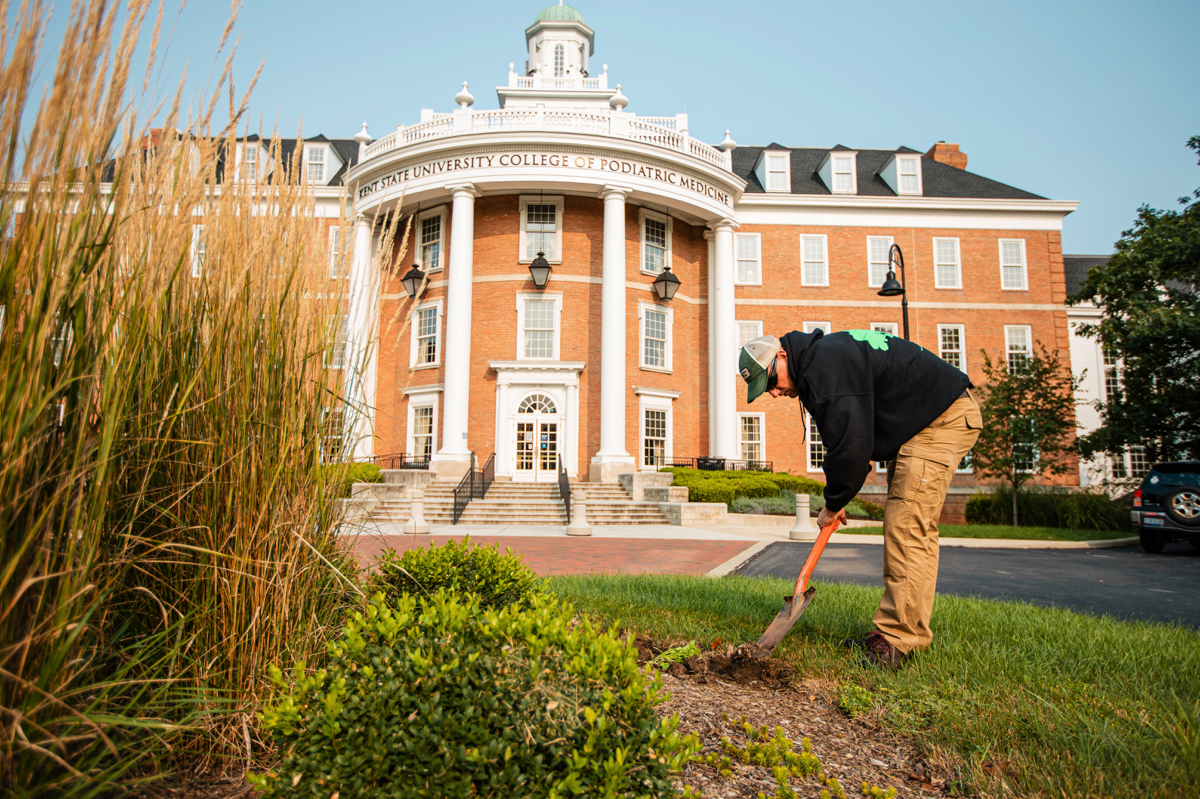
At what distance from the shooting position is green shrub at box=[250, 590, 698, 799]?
160cm

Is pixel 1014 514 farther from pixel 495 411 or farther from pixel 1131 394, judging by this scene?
pixel 495 411

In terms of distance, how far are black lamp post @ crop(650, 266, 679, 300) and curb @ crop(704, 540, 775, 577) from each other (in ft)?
41.3

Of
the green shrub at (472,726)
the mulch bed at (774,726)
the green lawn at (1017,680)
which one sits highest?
the green shrub at (472,726)

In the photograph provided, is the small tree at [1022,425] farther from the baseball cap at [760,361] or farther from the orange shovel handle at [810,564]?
the baseball cap at [760,361]

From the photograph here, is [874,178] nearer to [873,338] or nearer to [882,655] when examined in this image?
[873,338]

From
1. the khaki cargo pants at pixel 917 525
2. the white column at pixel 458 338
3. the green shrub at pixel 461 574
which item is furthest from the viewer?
the white column at pixel 458 338

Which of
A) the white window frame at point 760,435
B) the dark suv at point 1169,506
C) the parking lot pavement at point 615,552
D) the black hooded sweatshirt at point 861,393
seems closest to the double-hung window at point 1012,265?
the white window frame at point 760,435

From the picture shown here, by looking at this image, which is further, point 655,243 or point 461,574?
point 655,243

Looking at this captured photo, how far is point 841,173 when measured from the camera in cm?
2984

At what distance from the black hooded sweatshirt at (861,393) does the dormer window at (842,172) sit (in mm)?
28804

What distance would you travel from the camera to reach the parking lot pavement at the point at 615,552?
27.0ft

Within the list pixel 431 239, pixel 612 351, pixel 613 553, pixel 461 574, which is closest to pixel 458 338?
pixel 612 351

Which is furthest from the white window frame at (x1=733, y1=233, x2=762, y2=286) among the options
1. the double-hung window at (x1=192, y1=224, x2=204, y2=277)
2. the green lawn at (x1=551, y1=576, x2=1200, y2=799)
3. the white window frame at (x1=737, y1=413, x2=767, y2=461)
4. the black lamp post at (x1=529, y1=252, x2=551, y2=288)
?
the double-hung window at (x1=192, y1=224, x2=204, y2=277)

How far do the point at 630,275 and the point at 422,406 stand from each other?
8.66 metres
